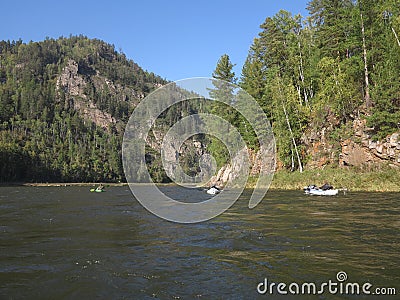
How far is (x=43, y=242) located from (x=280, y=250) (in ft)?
29.8

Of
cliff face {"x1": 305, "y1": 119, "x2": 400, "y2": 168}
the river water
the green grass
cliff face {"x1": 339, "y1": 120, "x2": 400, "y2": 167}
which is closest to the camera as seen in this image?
the river water

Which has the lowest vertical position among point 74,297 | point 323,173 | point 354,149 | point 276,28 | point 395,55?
point 74,297

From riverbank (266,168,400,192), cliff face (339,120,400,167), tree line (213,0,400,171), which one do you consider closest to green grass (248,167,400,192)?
riverbank (266,168,400,192)

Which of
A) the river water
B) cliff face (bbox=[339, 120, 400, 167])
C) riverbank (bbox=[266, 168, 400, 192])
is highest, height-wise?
cliff face (bbox=[339, 120, 400, 167])

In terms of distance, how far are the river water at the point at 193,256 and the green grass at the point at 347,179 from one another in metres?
16.1

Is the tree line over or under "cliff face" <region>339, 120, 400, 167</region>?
over

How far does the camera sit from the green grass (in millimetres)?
32781

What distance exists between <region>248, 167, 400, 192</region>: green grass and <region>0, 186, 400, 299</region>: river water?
16144mm

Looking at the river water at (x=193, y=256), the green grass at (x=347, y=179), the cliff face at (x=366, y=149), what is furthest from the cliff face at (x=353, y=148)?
the river water at (x=193, y=256)

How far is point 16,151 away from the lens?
116250mm

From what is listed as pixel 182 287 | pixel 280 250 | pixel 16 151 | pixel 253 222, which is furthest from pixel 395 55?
pixel 16 151

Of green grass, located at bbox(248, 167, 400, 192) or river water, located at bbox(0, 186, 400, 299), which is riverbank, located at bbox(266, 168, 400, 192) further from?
river water, located at bbox(0, 186, 400, 299)

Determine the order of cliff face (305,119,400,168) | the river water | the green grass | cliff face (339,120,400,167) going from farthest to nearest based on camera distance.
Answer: cliff face (305,119,400,168), cliff face (339,120,400,167), the green grass, the river water

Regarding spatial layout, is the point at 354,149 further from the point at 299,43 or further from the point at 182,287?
the point at 182,287
